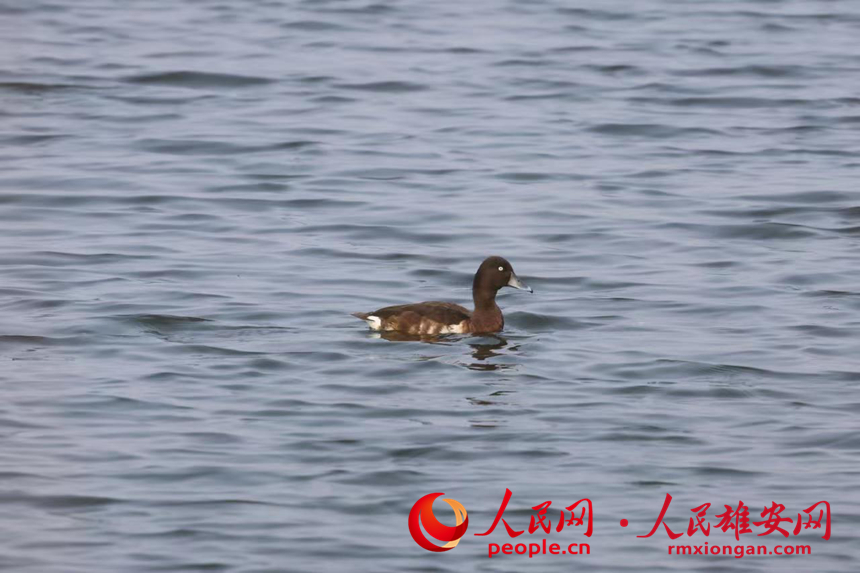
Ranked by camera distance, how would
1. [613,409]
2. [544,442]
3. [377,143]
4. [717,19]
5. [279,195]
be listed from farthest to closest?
1. [717,19]
2. [377,143]
3. [279,195]
4. [613,409]
5. [544,442]

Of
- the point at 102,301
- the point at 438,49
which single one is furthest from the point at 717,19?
the point at 102,301

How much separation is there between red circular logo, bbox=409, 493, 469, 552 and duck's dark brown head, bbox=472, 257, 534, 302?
419 cm

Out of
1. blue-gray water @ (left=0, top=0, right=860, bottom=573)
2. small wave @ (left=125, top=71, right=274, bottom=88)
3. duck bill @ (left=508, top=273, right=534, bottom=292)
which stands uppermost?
small wave @ (left=125, top=71, right=274, bottom=88)

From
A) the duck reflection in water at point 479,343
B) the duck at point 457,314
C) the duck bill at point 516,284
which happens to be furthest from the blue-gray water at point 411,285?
the duck bill at point 516,284

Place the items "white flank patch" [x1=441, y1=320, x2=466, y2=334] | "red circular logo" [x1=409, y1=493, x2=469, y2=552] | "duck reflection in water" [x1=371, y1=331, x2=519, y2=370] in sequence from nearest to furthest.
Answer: "red circular logo" [x1=409, y1=493, x2=469, y2=552]
"duck reflection in water" [x1=371, y1=331, x2=519, y2=370]
"white flank patch" [x1=441, y1=320, x2=466, y2=334]

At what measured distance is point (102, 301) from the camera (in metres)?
13.2

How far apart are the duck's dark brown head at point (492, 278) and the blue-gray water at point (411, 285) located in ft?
1.17

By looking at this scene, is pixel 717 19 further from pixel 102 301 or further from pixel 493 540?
pixel 493 540

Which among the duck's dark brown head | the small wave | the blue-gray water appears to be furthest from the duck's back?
the small wave

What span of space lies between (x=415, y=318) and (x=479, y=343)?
1.94 feet

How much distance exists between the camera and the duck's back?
12211mm

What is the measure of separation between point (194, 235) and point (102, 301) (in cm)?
267

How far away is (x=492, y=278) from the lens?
12.9 metres

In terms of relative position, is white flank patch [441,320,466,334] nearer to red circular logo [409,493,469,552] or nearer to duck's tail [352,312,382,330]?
duck's tail [352,312,382,330]
